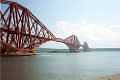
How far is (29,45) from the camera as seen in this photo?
61.7 ft

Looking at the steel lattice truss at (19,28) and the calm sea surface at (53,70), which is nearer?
the calm sea surface at (53,70)

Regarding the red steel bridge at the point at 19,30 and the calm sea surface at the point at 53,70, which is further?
the red steel bridge at the point at 19,30

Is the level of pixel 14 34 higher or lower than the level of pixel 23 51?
higher

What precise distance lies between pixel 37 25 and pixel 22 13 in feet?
A: 8.93

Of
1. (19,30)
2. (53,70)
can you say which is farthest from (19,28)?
(53,70)

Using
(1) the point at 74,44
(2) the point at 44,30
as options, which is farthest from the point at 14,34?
(1) the point at 74,44

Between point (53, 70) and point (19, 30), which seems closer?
point (53, 70)

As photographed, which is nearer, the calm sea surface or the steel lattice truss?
the calm sea surface

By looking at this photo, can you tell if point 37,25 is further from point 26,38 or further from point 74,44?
point 74,44

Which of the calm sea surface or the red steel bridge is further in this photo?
the red steel bridge

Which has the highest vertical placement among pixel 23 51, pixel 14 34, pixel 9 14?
pixel 9 14

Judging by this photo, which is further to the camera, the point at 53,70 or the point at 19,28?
the point at 19,28

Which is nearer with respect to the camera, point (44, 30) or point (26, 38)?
point (26, 38)

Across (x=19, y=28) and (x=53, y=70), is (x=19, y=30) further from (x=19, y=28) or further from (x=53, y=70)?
(x=53, y=70)
